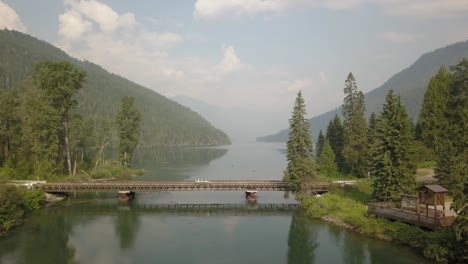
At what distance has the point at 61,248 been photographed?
37344 mm

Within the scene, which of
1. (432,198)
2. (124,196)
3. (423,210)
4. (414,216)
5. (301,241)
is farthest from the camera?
(124,196)

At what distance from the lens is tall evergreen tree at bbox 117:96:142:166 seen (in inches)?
3440

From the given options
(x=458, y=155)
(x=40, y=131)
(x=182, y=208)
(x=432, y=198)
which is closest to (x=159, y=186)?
(x=182, y=208)

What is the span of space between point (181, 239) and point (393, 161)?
24.6 m

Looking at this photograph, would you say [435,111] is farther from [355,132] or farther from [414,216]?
[414,216]

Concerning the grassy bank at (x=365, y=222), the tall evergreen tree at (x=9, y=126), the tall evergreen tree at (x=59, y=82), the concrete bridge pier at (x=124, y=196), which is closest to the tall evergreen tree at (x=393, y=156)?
the grassy bank at (x=365, y=222)

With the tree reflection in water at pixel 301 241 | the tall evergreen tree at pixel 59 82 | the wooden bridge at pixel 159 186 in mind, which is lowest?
the tree reflection in water at pixel 301 241

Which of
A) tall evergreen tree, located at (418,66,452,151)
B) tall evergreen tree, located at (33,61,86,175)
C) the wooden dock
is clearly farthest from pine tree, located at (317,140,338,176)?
tall evergreen tree, located at (33,61,86,175)

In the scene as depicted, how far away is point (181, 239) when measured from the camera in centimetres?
4053

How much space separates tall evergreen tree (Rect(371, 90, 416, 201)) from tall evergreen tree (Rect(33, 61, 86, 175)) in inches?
1979

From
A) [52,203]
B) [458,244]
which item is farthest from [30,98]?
[458,244]

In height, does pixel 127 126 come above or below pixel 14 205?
above

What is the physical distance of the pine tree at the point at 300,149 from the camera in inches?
2143

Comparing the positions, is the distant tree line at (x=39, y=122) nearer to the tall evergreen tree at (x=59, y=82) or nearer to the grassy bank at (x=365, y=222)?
the tall evergreen tree at (x=59, y=82)
